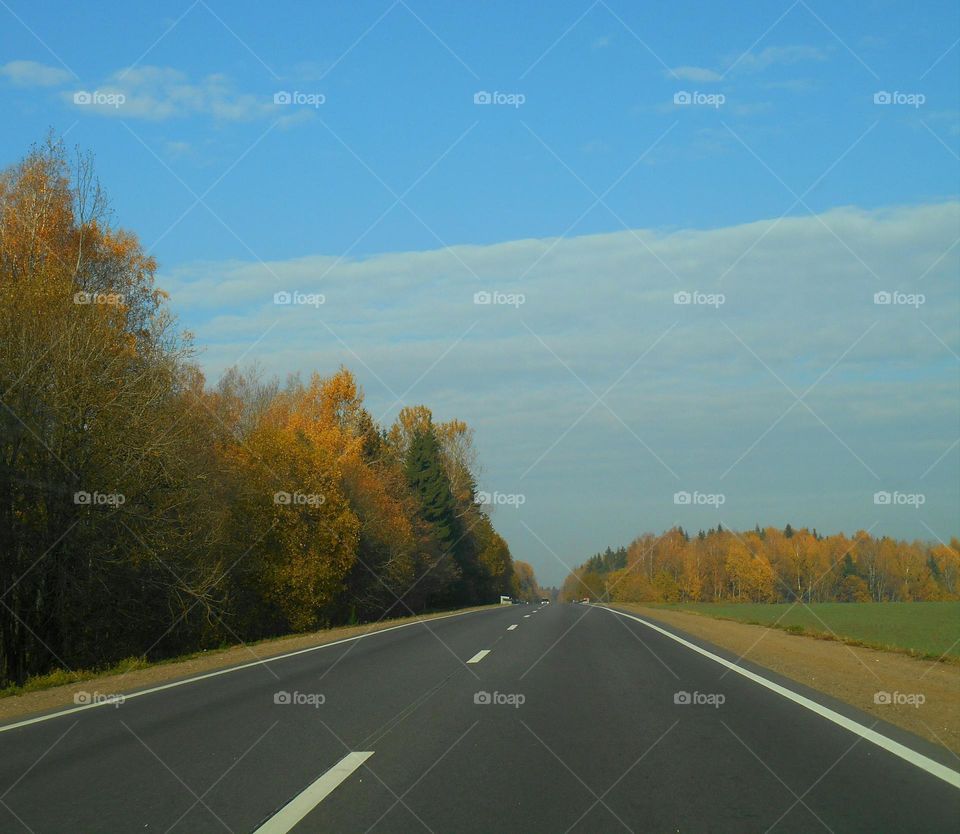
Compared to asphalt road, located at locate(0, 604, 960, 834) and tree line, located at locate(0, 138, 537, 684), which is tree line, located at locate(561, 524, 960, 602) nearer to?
tree line, located at locate(0, 138, 537, 684)

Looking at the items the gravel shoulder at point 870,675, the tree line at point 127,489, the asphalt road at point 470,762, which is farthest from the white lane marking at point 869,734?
the tree line at point 127,489

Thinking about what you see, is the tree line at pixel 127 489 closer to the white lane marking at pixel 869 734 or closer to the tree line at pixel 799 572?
the white lane marking at pixel 869 734

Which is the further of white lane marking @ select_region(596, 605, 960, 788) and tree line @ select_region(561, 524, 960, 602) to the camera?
tree line @ select_region(561, 524, 960, 602)

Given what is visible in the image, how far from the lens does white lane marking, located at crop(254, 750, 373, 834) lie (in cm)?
576

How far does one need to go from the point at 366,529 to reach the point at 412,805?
128 feet

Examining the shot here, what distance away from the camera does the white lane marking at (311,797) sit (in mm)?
5762

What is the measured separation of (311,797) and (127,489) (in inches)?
646

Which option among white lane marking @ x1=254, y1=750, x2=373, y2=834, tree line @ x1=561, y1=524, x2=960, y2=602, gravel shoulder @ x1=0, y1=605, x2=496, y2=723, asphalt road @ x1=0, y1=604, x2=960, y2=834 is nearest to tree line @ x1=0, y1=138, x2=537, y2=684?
gravel shoulder @ x1=0, y1=605, x2=496, y2=723

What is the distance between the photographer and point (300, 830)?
566 centimetres

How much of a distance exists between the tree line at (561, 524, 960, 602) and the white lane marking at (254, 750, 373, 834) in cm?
10937

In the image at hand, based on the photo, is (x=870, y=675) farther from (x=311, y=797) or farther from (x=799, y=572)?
(x=799, y=572)

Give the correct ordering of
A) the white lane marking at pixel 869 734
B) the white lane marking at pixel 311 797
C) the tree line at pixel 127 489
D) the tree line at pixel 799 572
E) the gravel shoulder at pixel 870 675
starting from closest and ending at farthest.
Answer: the white lane marking at pixel 311 797 < the white lane marking at pixel 869 734 < the gravel shoulder at pixel 870 675 < the tree line at pixel 127 489 < the tree line at pixel 799 572

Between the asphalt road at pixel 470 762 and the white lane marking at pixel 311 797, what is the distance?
0.03 metres

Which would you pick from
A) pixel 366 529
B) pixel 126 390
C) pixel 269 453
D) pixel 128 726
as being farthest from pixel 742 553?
pixel 128 726
